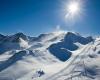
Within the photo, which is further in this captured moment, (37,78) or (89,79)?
(37,78)

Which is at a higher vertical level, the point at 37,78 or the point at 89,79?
the point at 37,78

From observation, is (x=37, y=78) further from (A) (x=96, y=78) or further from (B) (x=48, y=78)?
(A) (x=96, y=78)

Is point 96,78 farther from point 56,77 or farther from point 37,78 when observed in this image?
point 37,78

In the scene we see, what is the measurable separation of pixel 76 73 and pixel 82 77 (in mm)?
11881

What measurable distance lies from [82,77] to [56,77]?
2257 centimetres

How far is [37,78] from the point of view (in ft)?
650

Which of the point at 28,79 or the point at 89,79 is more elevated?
the point at 28,79

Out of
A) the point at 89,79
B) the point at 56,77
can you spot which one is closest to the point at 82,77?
the point at 89,79

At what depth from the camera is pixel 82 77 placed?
18650 cm

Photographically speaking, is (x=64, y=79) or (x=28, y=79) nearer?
(x=64, y=79)

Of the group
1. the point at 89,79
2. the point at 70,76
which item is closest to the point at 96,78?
the point at 89,79

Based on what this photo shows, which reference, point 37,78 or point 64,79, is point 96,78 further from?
point 37,78

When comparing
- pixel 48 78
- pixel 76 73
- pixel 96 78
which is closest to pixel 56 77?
pixel 48 78

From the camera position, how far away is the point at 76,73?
198 meters
